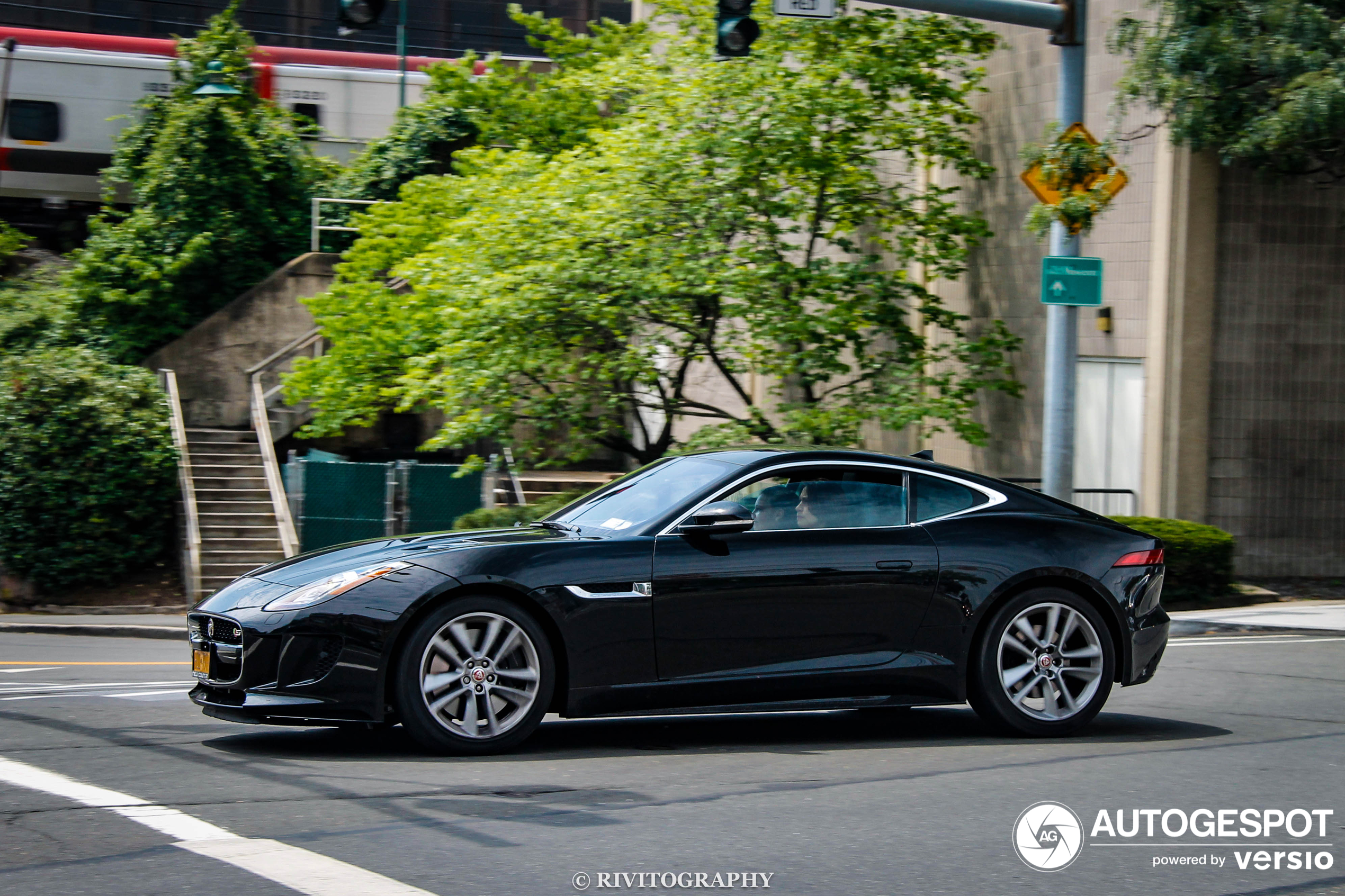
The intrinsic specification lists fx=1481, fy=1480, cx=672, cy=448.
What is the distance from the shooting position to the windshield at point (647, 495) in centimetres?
722

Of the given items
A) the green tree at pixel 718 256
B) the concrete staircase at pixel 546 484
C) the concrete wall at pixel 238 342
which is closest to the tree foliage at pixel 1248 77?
the green tree at pixel 718 256

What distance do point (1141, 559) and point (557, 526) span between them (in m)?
3.03

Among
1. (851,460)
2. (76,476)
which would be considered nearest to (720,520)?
(851,460)

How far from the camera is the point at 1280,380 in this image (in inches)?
640

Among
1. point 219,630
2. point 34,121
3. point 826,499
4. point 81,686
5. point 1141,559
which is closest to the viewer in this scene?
point 219,630

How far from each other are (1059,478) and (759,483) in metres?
6.36

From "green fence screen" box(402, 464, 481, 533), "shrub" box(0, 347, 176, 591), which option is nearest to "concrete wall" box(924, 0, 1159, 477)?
"green fence screen" box(402, 464, 481, 533)

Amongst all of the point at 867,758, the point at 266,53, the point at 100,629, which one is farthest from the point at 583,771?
the point at 266,53

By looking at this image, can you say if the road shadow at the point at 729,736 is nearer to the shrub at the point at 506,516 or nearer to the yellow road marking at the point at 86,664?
Answer: the yellow road marking at the point at 86,664

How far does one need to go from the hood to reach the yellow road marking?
544cm

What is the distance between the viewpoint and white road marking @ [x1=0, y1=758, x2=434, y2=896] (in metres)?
4.61

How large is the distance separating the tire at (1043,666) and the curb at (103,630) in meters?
11.1

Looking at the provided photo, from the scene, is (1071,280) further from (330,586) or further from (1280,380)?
(330,586)

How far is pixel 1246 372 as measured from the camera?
53.2 feet
